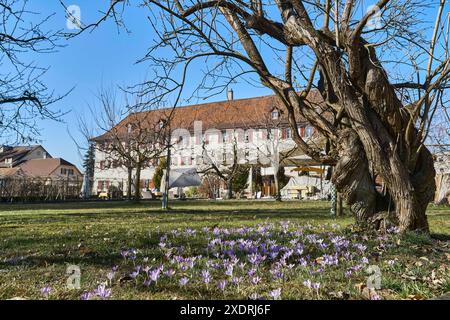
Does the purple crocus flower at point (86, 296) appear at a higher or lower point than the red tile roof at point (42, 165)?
lower

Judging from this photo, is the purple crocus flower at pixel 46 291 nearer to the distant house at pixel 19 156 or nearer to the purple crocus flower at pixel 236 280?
the purple crocus flower at pixel 236 280

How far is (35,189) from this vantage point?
1147 inches

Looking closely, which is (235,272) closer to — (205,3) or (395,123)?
(395,123)

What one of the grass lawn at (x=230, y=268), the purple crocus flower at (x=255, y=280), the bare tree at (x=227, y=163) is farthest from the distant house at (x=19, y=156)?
the purple crocus flower at (x=255, y=280)

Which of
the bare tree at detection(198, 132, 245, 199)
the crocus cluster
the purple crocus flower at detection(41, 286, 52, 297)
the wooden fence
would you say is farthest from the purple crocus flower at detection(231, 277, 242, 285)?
the wooden fence

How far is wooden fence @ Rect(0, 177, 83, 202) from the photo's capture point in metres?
28.0

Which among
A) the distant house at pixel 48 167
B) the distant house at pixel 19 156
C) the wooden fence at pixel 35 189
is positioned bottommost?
the wooden fence at pixel 35 189

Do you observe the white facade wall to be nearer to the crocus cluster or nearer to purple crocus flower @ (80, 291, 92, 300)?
the crocus cluster

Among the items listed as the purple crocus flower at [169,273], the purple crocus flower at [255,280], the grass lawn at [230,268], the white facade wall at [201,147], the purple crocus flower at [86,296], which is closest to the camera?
the purple crocus flower at [86,296]

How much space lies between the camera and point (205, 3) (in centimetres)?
604

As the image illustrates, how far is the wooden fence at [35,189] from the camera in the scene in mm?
27969

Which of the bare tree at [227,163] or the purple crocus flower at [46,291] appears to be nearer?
the purple crocus flower at [46,291]

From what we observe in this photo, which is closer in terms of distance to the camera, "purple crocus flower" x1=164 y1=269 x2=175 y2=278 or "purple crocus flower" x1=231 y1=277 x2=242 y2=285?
"purple crocus flower" x1=231 y1=277 x2=242 y2=285
